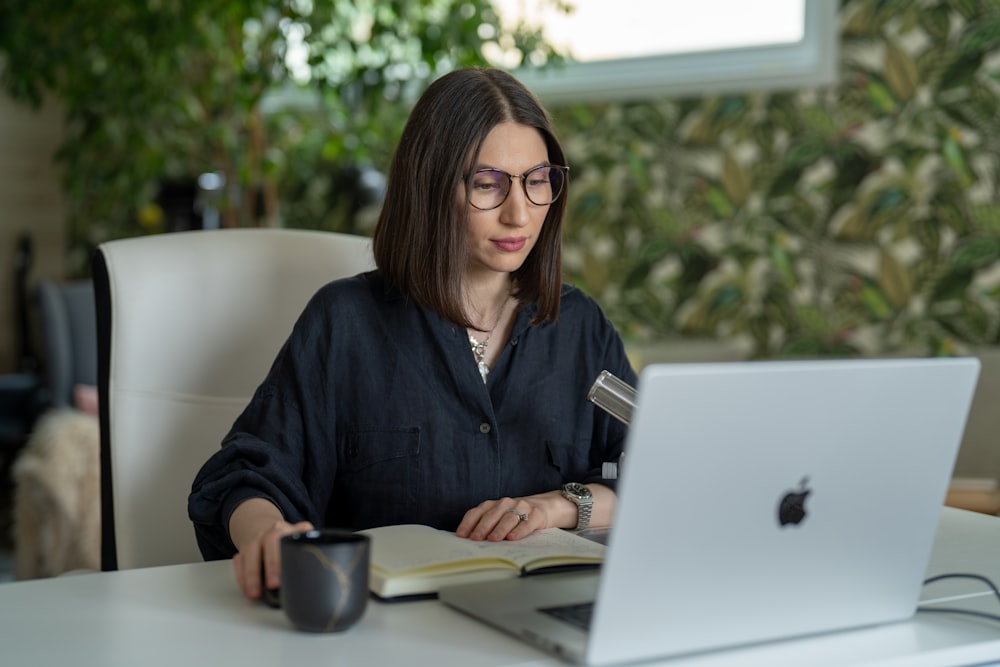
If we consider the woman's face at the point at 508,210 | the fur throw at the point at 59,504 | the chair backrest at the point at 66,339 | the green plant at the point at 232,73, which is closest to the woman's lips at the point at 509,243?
the woman's face at the point at 508,210

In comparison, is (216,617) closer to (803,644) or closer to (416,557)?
(416,557)

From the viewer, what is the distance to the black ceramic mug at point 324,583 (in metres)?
0.92

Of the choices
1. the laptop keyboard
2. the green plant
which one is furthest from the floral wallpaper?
the laptop keyboard

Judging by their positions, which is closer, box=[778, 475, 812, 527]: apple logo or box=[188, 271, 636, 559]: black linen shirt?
box=[778, 475, 812, 527]: apple logo

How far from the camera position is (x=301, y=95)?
15.5ft

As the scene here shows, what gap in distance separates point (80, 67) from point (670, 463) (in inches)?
132

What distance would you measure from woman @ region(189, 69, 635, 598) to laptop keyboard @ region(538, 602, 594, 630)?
1.36 feet

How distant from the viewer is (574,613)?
0.96m

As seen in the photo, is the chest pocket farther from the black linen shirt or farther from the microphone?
the microphone

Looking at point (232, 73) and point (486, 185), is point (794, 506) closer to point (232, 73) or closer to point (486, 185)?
point (486, 185)

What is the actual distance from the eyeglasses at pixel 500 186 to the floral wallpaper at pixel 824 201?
2008 mm

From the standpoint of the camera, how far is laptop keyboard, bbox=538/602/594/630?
3.06ft

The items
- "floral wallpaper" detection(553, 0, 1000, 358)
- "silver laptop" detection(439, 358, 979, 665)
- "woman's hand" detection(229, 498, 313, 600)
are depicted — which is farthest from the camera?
"floral wallpaper" detection(553, 0, 1000, 358)

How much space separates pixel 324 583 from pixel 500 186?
68 cm
